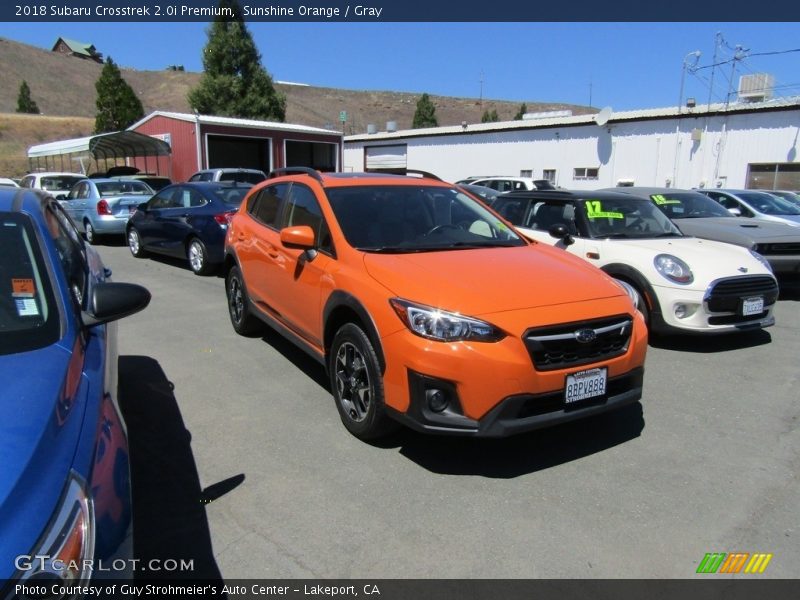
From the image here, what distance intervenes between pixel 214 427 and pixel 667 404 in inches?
135

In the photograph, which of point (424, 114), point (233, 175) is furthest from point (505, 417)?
point (424, 114)

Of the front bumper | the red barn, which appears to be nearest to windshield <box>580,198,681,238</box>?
the front bumper

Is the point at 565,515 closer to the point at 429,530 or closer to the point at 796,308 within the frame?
the point at 429,530

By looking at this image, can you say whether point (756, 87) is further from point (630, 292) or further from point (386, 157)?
point (630, 292)

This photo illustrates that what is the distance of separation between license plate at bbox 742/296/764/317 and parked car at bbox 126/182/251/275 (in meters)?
7.19

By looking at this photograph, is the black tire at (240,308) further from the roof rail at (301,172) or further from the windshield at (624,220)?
the windshield at (624,220)

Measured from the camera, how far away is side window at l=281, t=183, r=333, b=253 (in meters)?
4.23

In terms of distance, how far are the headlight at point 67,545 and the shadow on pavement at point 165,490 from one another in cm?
107

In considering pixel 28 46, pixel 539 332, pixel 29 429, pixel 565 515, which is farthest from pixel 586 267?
pixel 28 46

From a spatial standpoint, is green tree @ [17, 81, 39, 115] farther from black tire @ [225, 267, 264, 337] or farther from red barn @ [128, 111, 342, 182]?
black tire @ [225, 267, 264, 337]

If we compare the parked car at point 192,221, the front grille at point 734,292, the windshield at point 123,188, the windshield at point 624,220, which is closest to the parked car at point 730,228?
the windshield at point 624,220

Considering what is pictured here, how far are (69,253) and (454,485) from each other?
253 cm

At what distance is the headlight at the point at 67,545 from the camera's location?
4.69ft

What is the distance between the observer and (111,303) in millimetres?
2578
